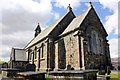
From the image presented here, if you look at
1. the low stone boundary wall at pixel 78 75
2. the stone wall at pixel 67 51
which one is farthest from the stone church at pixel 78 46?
the low stone boundary wall at pixel 78 75

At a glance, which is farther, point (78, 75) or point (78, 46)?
point (78, 46)

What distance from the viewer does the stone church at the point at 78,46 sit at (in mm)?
25406

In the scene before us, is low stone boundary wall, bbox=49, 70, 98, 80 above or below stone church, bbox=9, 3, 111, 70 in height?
below

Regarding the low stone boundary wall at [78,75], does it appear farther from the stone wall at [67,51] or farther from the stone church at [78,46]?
the stone wall at [67,51]

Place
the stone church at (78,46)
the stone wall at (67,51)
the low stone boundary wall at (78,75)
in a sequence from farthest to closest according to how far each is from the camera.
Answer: the stone wall at (67,51)
the stone church at (78,46)
the low stone boundary wall at (78,75)

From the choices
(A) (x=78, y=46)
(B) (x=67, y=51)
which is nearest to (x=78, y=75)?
(A) (x=78, y=46)

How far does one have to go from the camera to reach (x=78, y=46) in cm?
2559

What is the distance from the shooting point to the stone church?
25.4m

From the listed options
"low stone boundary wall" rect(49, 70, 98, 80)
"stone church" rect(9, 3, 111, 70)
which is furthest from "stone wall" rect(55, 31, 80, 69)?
"low stone boundary wall" rect(49, 70, 98, 80)

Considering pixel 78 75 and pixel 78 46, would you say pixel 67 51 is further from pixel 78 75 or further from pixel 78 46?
pixel 78 75

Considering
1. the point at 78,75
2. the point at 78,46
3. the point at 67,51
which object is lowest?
the point at 78,75

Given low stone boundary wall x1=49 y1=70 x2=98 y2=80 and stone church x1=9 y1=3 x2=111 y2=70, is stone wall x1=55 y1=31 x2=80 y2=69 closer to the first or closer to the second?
stone church x1=9 y1=3 x2=111 y2=70

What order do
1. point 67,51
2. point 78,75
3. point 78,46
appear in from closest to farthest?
point 78,75 → point 78,46 → point 67,51

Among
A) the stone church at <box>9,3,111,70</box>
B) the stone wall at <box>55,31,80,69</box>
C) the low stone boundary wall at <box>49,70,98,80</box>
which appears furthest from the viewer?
the stone wall at <box>55,31,80,69</box>
